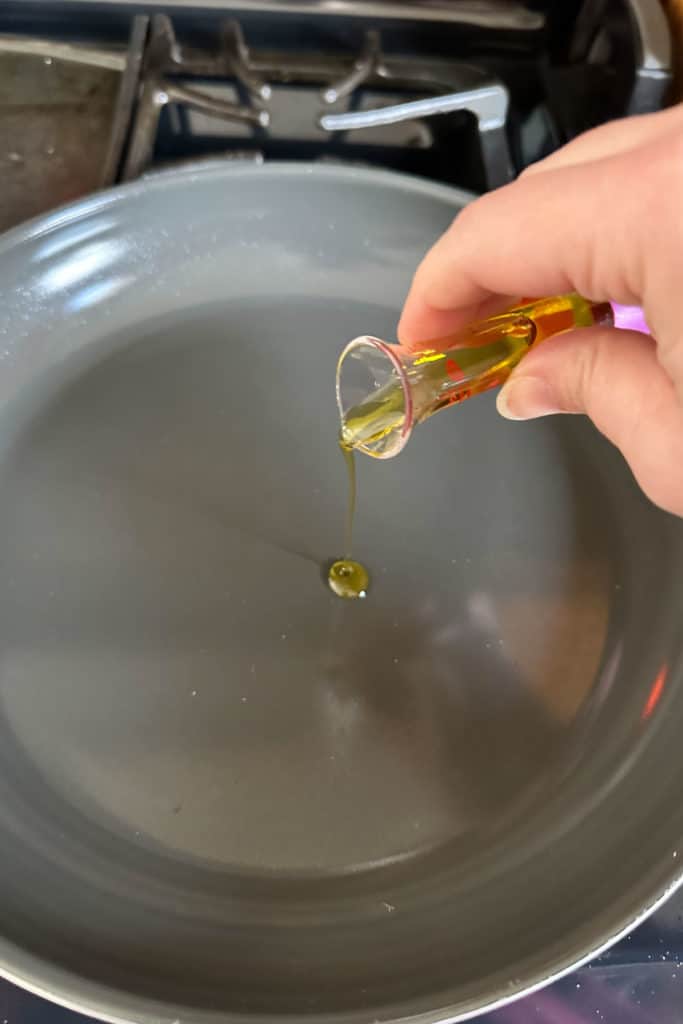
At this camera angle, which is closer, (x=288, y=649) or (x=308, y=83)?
(x=288, y=649)

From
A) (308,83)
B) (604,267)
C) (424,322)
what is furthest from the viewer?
(308,83)

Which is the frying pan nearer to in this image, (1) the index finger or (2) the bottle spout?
(2) the bottle spout

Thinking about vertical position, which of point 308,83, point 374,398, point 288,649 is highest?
point 308,83

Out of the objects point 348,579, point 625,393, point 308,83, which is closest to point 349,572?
point 348,579

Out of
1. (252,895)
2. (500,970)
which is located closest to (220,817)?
(252,895)

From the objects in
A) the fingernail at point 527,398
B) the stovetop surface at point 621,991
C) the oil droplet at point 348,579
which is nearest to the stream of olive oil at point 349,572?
the oil droplet at point 348,579

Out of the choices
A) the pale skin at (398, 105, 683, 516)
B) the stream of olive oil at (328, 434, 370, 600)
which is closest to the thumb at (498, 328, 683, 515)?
the pale skin at (398, 105, 683, 516)

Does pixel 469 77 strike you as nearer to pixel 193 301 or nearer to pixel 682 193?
pixel 193 301

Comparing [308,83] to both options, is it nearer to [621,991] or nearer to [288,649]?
[288,649]
